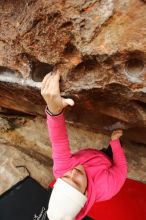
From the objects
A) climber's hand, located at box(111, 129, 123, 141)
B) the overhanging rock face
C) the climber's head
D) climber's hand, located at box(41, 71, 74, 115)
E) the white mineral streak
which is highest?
the overhanging rock face

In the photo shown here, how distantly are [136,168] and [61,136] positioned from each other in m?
0.86

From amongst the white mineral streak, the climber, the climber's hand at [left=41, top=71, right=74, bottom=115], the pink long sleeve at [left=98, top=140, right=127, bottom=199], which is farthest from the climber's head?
the white mineral streak

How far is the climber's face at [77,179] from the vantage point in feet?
3.82

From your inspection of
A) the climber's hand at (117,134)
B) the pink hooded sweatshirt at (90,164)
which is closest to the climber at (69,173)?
the pink hooded sweatshirt at (90,164)

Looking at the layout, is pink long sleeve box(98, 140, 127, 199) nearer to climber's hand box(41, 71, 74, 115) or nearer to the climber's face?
the climber's face

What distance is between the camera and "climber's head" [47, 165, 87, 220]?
3.76 ft

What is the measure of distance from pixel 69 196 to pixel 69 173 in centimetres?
8

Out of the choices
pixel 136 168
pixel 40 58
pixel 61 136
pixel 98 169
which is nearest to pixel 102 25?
pixel 40 58

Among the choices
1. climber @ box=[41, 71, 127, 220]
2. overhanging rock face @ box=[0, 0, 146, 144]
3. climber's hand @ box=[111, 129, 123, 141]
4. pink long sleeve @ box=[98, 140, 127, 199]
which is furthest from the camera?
climber's hand @ box=[111, 129, 123, 141]

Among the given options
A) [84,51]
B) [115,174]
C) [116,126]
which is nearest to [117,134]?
[116,126]

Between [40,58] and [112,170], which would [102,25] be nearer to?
[40,58]

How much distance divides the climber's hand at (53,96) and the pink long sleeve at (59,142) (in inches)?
1.3

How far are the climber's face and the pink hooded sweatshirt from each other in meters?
0.04

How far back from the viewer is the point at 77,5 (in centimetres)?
108
